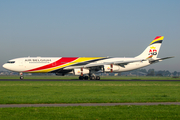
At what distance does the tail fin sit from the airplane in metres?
1.69

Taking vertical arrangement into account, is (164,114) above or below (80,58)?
below

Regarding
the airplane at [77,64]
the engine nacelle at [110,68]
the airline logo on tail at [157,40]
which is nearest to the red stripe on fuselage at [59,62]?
the airplane at [77,64]

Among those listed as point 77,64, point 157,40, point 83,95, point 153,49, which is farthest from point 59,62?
point 83,95

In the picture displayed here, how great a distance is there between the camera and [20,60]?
5256 centimetres

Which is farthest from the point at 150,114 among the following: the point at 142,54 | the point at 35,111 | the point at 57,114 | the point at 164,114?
the point at 142,54

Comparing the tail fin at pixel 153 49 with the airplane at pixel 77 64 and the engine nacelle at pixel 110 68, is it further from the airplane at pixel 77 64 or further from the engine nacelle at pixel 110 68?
the engine nacelle at pixel 110 68

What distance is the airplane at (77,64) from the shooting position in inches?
2055

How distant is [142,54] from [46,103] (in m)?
45.5

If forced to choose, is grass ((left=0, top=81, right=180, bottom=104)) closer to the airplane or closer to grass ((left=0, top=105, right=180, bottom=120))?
grass ((left=0, top=105, right=180, bottom=120))

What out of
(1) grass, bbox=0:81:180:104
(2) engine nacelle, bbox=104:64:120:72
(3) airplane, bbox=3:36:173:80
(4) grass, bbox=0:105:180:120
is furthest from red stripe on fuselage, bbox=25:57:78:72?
(4) grass, bbox=0:105:180:120

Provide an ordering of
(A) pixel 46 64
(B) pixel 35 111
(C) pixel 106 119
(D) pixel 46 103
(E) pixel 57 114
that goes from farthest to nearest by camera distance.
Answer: (A) pixel 46 64 → (D) pixel 46 103 → (B) pixel 35 111 → (E) pixel 57 114 → (C) pixel 106 119

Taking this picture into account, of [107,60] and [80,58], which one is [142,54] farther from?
[80,58]

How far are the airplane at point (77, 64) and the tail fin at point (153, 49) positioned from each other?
5.54ft

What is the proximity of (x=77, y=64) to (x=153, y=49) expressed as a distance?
18.7 m
